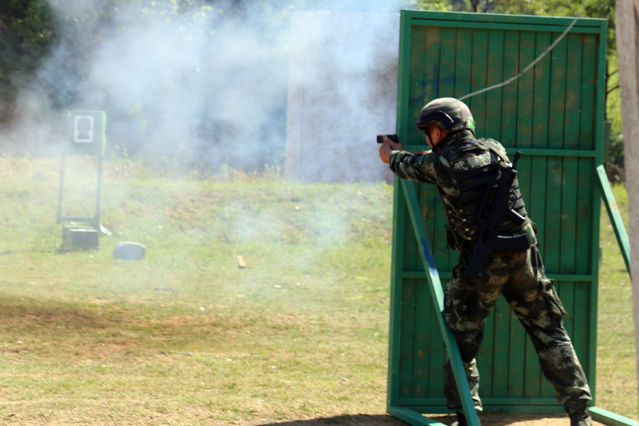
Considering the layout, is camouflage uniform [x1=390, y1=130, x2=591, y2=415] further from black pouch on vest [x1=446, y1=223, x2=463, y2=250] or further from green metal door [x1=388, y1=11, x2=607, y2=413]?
green metal door [x1=388, y1=11, x2=607, y2=413]

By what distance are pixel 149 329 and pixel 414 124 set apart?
12.1ft

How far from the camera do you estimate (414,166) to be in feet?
15.1

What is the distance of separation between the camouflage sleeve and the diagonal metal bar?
0.34 meters

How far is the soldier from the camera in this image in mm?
4516

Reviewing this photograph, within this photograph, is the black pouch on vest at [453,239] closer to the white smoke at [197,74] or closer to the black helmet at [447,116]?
the black helmet at [447,116]

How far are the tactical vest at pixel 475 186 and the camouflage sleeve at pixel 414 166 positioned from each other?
56 mm

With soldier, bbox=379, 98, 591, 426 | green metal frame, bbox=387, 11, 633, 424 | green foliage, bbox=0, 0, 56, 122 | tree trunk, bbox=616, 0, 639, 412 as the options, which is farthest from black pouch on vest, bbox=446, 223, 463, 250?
green foliage, bbox=0, 0, 56, 122

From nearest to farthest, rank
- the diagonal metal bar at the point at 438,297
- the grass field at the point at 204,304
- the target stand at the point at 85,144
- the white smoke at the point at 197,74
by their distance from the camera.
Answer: the diagonal metal bar at the point at 438,297
the grass field at the point at 204,304
the target stand at the point at 85,144
the white smoke at the point at 197,74

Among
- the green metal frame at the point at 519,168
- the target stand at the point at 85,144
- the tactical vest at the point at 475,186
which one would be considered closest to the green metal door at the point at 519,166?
the green metal frame at the point at 519,168

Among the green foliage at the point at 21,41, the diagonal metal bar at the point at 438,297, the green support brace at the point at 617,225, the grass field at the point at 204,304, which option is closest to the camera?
the diagonal metal bar at the point at 438,297

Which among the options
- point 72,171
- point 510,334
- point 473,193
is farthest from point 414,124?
point 72,171

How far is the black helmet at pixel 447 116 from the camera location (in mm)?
4586

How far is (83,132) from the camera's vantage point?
1373cm

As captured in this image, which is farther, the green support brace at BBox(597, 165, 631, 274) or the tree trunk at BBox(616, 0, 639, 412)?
the green support brace at BBox(597, 165, 631, 274)
